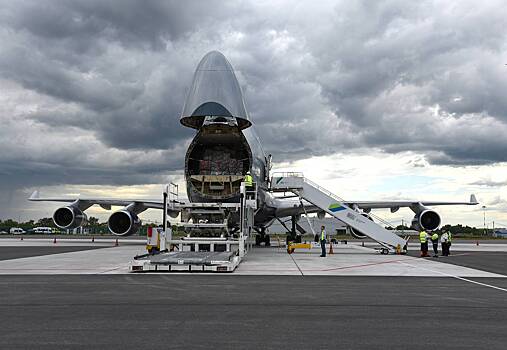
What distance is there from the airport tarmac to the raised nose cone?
20.1ft

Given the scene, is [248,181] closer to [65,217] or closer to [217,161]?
[217,161]

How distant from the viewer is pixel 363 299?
8.78 m

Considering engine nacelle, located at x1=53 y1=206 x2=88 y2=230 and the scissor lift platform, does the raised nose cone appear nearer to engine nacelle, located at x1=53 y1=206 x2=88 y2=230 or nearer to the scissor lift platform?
the scissor lift platform

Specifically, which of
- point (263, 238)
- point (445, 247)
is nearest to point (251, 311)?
point (445, 247)

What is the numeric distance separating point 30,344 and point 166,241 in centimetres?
1256

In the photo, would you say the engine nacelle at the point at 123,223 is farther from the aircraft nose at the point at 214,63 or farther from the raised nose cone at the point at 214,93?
the aircraft nose at the point at 214,63

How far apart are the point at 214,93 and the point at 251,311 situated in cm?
1068

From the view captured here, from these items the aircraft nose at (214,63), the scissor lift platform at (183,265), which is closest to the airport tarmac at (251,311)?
the scissor lift platform at (183,265)

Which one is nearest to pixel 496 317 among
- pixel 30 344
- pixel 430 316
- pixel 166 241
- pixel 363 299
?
pixel 430 316

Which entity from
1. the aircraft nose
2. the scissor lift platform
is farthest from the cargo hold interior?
the scissor lift platform

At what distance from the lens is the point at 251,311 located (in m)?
7.41

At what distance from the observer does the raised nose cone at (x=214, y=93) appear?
54.9 feet

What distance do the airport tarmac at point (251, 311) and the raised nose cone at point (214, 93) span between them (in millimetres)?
6123

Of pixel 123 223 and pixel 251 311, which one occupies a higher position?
pixel 123 223
